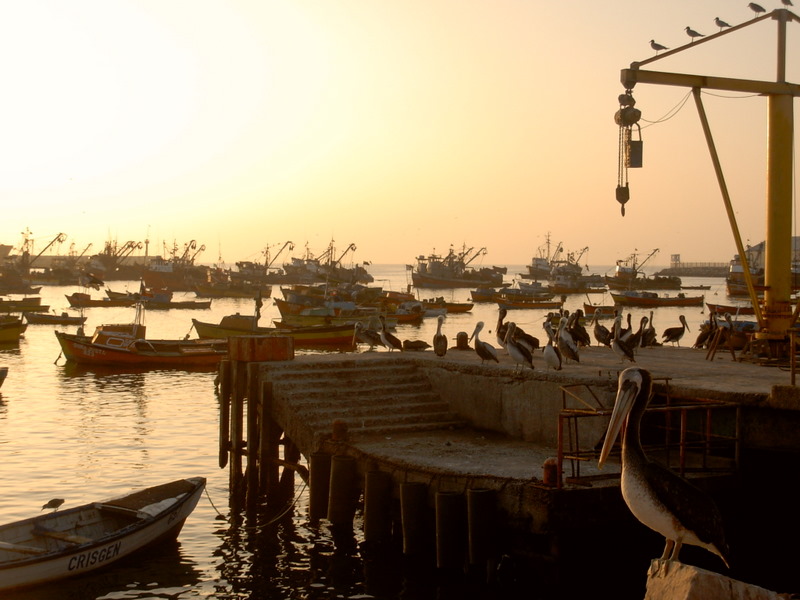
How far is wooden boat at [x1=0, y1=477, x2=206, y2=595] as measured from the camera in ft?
48.6

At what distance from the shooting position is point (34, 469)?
24.2 m

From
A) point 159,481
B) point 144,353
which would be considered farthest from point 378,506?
point 144,353

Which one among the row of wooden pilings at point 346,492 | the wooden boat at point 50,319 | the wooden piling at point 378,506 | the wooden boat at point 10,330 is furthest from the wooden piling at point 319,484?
the wooden boat at point 50,319

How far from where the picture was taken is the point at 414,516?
602 inches

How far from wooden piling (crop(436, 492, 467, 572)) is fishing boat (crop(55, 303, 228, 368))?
3363cm

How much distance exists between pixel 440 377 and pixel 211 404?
686 inches

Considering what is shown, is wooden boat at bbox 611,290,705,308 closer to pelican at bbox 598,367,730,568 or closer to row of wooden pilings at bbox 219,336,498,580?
row of wooden pilings at bbox 219,336,498,580

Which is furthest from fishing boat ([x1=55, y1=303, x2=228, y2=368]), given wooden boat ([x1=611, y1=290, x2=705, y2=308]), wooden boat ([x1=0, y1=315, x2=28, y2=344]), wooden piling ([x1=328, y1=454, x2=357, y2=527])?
wooden boat ([x1=611, y1=290, x2=705, y2=308])

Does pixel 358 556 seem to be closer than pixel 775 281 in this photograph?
Yes

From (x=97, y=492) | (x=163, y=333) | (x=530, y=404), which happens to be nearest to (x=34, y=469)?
(x=97, y=492)

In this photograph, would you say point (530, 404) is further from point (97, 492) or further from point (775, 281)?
point (97, 492)

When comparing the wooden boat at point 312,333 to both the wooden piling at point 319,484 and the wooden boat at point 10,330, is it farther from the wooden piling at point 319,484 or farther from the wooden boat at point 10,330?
the wooden piling at point 319,484

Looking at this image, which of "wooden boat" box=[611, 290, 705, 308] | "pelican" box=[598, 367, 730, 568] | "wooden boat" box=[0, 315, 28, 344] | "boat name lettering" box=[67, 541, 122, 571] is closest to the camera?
"pelican" box=[598, 367, 730, 568]

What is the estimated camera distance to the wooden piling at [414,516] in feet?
50.1
